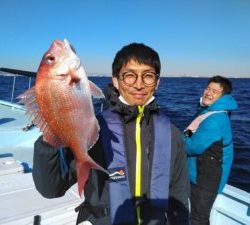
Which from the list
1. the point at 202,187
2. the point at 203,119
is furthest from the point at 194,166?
the point at 203,119

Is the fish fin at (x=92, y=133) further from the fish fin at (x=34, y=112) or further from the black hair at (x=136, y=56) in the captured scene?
the black hair at (x=136, y=56)

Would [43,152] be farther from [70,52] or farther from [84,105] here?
[70,52]

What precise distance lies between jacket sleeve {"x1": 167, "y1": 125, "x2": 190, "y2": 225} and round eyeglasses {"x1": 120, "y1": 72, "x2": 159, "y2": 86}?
45 cm

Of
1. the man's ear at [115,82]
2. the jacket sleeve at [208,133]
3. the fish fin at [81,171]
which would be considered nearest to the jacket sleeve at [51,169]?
the fish fin at [81,171]

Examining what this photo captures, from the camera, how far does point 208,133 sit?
405cm

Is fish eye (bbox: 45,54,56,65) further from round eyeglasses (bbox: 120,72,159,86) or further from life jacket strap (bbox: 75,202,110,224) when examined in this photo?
life jacket strap (bbox: 75,202,110,224)

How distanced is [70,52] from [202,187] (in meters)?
3.21

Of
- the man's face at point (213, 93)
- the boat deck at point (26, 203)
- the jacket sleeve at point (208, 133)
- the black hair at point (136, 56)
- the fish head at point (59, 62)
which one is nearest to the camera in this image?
the fish head at point (59, 62)

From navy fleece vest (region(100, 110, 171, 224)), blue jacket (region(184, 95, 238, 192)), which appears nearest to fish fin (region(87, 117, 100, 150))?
navy fleece vest (region(100, 110, 171, 224))

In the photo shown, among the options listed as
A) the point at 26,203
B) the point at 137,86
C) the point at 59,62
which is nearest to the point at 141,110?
the point at 137,86

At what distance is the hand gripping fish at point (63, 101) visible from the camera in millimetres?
1644

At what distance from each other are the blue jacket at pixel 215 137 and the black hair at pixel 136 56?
186 cm

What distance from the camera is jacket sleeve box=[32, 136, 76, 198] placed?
1820 millimetres

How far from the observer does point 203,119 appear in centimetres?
424
